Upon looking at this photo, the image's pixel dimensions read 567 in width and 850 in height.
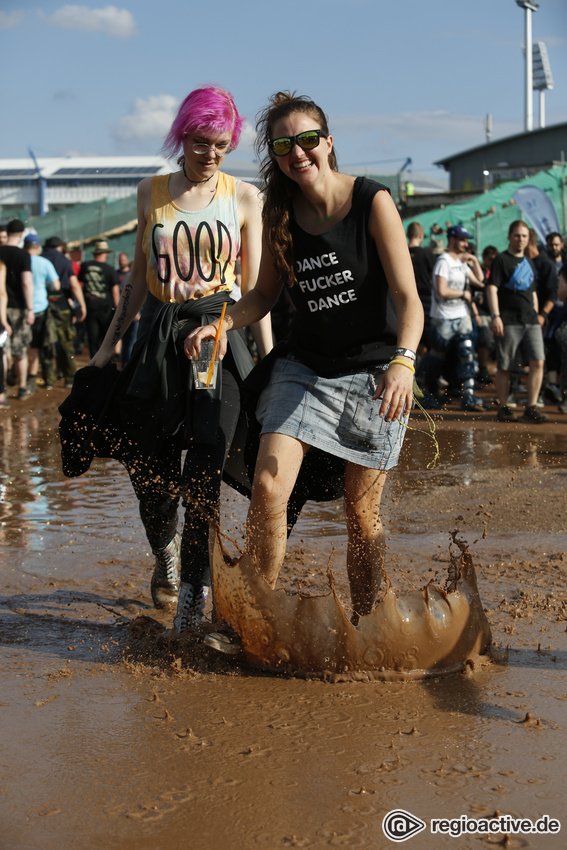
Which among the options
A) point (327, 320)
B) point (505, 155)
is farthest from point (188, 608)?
point (505, 155)

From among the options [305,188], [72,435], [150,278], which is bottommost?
[72,435]

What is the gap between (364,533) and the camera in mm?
3523

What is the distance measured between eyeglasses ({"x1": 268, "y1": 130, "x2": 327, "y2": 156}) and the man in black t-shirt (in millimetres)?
6860

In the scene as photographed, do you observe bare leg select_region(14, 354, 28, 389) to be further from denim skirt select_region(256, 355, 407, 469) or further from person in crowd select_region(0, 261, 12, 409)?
denim skirt select_region(256, 355, 407, 469)

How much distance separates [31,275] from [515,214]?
29.6 feet

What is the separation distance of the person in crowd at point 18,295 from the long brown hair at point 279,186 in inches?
354

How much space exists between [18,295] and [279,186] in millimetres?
9382

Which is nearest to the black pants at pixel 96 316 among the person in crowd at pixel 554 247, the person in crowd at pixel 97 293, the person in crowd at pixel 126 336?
the person in crowd at pixel 97 293

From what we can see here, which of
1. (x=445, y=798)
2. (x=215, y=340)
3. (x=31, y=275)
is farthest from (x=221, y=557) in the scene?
(x=31, y=275)

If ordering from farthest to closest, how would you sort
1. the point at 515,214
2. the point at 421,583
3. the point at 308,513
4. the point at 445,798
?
the point at 515,214 → the point at 308,513 → the point at 421,583 → the point at 445,798

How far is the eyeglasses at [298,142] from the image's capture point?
327 centimetres

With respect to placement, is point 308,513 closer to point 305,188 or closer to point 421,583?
point 421,583

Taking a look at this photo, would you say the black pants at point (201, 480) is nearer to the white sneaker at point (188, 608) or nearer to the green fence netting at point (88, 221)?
the white sneaker at point (188, 608)

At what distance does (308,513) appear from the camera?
20.6ft
